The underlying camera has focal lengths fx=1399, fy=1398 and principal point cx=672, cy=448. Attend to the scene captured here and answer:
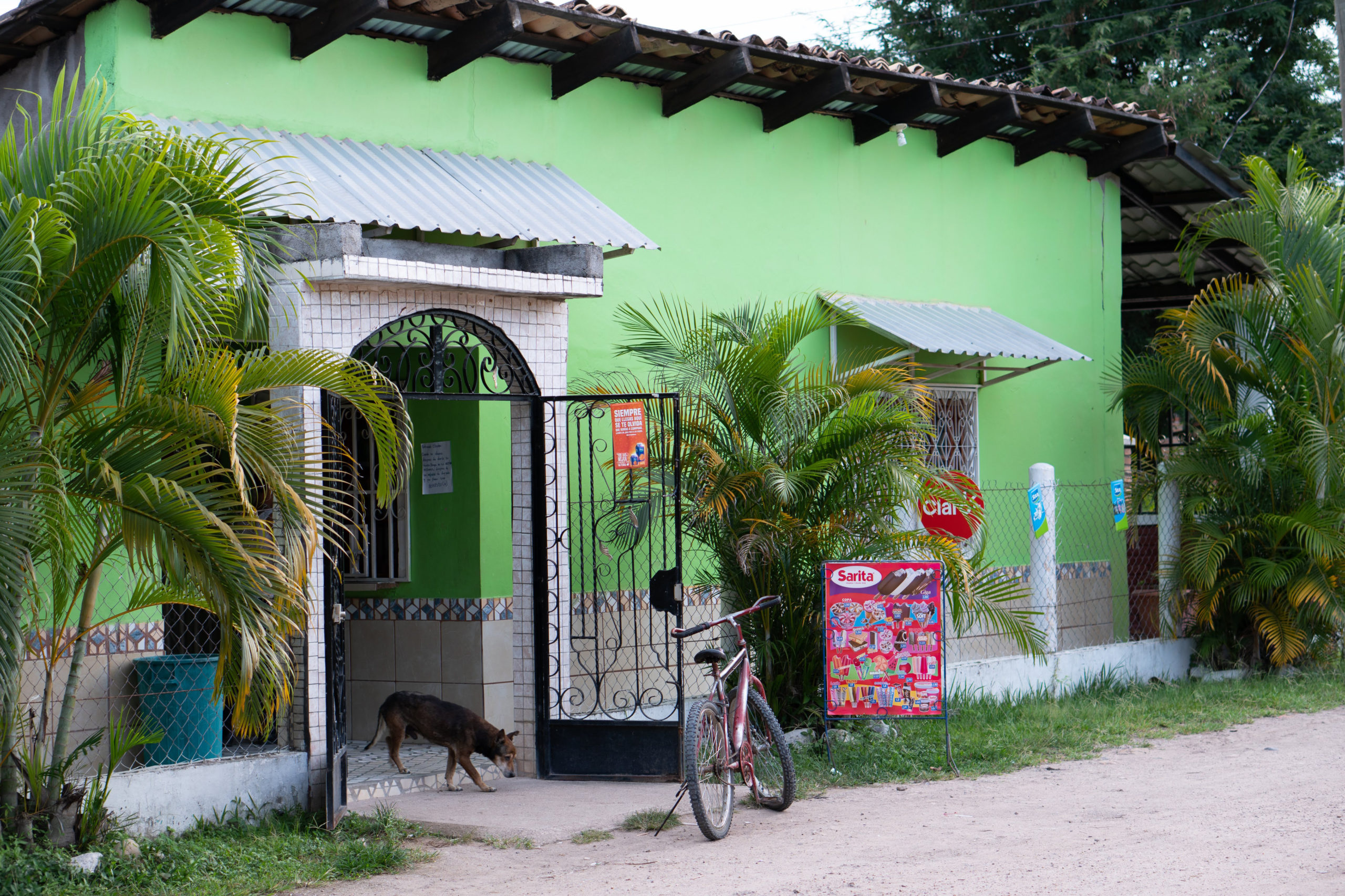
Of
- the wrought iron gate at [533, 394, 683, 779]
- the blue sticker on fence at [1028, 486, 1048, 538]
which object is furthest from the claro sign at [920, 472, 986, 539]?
the wrought iron gate at [533, 394, 683, 779]

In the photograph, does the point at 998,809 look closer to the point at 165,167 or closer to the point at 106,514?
the point at 106,514

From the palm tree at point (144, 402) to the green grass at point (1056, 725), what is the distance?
3.33 metres

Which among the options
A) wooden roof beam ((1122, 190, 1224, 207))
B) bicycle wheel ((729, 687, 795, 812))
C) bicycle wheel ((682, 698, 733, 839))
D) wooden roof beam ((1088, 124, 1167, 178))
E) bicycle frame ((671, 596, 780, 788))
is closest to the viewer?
bicycle wheel ((682, 698, 733, 839))

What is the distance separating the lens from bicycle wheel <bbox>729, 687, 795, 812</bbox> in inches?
268

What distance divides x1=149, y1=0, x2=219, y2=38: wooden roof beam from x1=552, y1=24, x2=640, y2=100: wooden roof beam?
7.70 ft

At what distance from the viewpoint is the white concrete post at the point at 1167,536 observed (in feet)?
37.3

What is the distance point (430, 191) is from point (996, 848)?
449cm

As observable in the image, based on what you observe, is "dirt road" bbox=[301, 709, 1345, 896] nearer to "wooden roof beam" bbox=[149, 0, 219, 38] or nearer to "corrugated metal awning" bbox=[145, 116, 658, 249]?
"corrugated metal awning" bbox=[145, 116, 658, 249]

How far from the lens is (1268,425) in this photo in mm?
10883

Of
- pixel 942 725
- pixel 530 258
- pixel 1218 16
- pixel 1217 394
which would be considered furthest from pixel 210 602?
pixel 1218 16

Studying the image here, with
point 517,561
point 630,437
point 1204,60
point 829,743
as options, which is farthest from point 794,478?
point 1204,60

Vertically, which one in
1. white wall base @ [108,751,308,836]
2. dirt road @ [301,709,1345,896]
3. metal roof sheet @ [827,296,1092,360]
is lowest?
dirt road @ [301,709,1345,896]

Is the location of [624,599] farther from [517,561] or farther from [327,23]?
[327,23]

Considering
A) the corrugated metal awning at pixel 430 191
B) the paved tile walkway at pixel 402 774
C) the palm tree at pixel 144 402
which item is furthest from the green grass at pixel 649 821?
the corrugated metal awning at pixel 430 191
